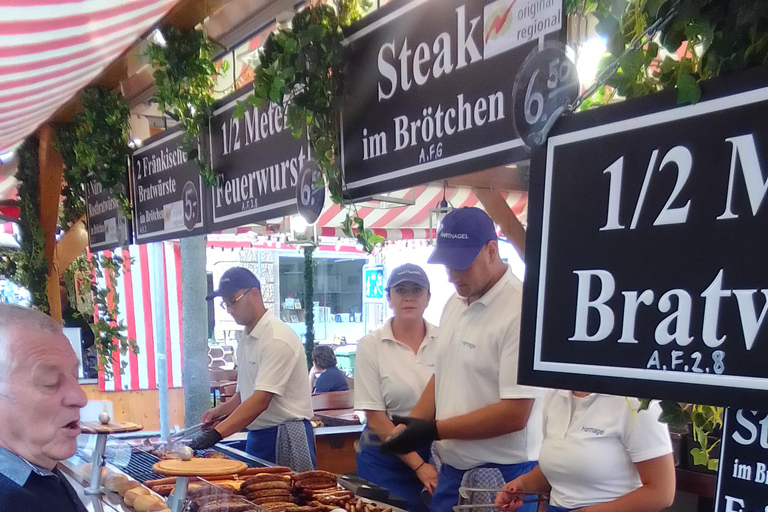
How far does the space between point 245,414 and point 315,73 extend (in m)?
2.34

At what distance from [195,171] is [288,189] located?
849 millimetres

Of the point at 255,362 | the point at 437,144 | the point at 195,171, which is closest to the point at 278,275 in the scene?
the point at 255,362

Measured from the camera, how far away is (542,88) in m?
1.13

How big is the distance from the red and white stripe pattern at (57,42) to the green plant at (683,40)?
1.75 metres

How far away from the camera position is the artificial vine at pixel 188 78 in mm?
2719

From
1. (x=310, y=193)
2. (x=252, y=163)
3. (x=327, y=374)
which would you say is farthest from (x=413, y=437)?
(x=327, y=374)

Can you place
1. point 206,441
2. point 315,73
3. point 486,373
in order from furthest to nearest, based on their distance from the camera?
point 206,441
point 486,373
point 315,73

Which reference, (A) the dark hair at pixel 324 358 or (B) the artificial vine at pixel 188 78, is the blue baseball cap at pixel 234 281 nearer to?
(B) the artificial vine at pixel 188 78

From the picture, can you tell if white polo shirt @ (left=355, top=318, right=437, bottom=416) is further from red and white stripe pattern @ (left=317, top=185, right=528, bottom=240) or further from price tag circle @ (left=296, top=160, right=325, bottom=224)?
red and white stripe pattern @ (left=317, top=185, right=528, bottom=240)

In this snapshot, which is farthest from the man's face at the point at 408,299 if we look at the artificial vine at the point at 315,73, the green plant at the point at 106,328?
the green plant at the point at 106,328

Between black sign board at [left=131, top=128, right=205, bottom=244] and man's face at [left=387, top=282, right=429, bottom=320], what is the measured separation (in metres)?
1.32

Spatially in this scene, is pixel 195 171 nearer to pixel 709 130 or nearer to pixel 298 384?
pixel 298 384

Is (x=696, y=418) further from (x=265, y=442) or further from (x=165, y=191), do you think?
(x=265, y=442)

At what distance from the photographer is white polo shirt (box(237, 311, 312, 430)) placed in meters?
3.86
